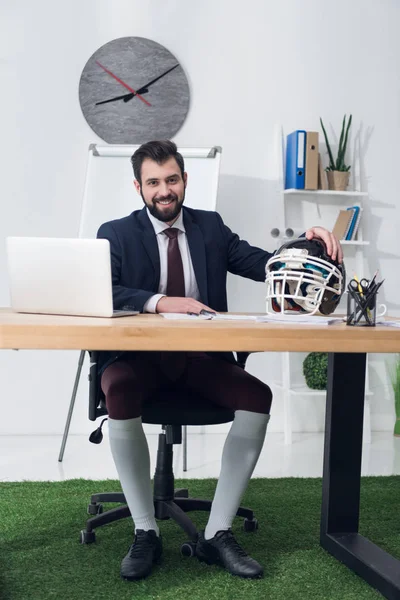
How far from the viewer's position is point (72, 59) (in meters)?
4.14

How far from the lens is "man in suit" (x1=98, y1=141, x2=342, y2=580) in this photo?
1.99 m

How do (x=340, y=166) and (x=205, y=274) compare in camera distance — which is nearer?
(x=205, y=274)

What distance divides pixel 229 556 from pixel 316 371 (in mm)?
2286

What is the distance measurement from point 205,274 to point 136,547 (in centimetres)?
81

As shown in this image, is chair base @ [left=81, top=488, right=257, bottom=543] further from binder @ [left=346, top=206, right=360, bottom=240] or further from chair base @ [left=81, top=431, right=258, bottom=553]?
binder @ [left=346, top=206, right=360, bottom=240]

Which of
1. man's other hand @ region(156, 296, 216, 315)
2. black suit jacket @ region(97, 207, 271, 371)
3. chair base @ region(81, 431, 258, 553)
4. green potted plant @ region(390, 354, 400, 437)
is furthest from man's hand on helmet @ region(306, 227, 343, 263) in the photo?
green potted plant @ region(390, 354, 400, 437)

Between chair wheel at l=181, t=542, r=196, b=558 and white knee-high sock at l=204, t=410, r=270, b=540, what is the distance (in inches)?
4.3

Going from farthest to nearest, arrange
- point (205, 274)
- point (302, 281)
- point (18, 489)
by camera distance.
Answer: point (18, 489) → point (205, 274) → point (302, 281)

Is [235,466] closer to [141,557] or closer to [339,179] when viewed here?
[141,557]

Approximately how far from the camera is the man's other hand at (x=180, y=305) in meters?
1.88

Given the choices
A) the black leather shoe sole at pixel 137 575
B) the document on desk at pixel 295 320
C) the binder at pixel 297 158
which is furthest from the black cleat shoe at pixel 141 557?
the binder at pixel 297 158

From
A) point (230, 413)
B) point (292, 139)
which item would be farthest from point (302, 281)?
point (292, 139)

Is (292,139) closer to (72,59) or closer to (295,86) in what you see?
(295,86)

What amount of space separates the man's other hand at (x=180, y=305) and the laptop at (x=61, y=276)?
15 cm
